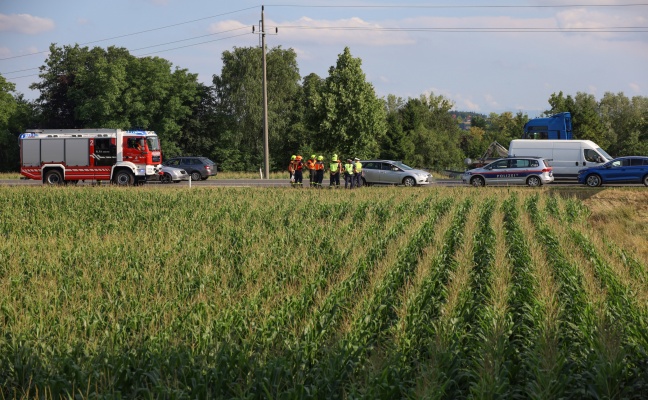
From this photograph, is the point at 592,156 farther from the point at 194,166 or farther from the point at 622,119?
the point at 622,119

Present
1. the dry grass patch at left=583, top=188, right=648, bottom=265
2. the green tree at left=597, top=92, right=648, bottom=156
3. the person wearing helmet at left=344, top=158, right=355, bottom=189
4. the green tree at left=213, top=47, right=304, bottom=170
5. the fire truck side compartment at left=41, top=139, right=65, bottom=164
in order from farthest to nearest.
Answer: the green tree at left=597, top=92, right=648, bottom=156
the green tree at left=213, top=47, right=304, bottom=170
the fire truck side compartment at left=41, top=139, right=65, bottom=164
the person wearing helmet at left=344, top=158, right=355, bottom=189
the dry grass patch at left=583, top=188, right=648, bottom=265

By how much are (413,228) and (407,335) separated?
909cm

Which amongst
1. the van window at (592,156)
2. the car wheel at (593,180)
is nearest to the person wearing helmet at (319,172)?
the car wheel at (593,180)

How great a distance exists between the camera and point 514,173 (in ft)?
110

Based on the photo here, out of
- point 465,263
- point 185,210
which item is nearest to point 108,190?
point 185,210

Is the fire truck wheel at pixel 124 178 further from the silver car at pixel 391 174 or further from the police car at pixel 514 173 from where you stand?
the police car at pixel 514 173

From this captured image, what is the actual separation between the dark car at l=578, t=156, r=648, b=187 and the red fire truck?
20771mm

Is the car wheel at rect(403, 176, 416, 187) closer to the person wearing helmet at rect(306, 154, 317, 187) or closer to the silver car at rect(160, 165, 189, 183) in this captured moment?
the person wearing helmet at rect(306, 154, 317, 187)

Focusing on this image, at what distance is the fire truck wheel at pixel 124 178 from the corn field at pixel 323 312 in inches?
672

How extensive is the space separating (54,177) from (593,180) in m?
25.8

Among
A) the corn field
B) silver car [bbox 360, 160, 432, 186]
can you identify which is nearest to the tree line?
silver car [bbox 360, 160, 432, 186]

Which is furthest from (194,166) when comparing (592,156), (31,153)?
(592,156)

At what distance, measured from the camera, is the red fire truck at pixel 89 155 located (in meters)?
35.0

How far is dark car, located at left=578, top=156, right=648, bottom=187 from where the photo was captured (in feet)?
105
